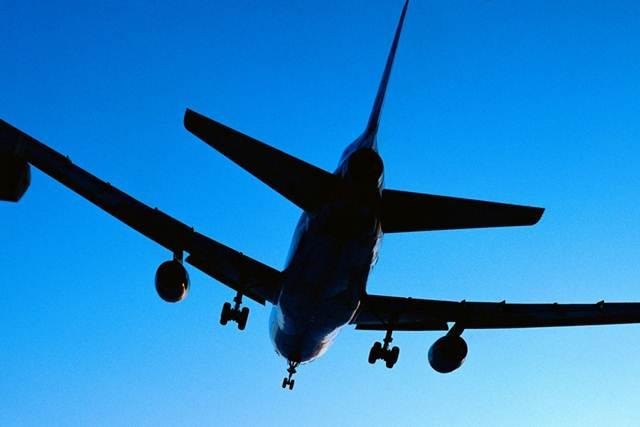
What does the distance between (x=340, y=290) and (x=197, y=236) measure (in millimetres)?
4548

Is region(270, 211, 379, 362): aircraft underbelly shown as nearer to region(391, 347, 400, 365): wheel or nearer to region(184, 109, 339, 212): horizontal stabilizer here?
region(184, 109, 339, 212): horizontal stabilizer

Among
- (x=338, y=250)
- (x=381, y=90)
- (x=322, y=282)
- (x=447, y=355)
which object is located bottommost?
(x=322, y=282)

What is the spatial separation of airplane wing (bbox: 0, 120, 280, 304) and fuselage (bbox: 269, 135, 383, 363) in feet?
6.26

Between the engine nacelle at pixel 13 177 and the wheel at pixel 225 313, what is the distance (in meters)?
12.1

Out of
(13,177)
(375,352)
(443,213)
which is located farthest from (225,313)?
(13,177)

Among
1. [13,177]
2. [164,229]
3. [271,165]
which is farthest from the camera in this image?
[164,229]

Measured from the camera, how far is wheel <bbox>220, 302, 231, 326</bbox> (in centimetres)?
1911

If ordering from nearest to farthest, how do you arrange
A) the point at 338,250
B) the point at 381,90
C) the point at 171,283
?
the point at 338,250 → the point at 381,90 → the point at 171,283

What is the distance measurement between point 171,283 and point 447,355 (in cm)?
770

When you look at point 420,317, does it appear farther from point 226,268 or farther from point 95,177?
point 95,177

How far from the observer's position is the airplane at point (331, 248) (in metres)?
13.1

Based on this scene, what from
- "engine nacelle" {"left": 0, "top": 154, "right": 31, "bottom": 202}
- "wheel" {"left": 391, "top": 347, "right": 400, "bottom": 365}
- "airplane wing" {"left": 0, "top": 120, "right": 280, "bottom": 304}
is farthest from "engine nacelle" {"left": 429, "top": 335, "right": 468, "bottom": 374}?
"engine nacelle" {"left": 0, "top": 154, "right": 31, "bottom": 202}

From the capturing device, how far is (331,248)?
1362 centimetres

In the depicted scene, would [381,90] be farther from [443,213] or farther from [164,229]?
[164,229]
